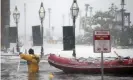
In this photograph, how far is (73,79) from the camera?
12828mm

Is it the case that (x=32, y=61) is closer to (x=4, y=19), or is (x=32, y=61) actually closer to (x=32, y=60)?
(x=32, y=60)

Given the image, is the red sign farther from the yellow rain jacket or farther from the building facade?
the building facade

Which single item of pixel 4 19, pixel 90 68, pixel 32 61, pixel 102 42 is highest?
pixel 4 19

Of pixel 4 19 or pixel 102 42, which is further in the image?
pixel 4 19

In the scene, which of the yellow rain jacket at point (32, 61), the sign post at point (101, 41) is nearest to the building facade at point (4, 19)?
the yellow rain jacket at point (32, 61)

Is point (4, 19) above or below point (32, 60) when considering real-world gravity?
above

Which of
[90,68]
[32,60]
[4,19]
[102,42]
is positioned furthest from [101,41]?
[4,19]

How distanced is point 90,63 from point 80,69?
17.2 inches

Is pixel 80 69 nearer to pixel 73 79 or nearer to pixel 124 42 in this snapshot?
pixel 73 79

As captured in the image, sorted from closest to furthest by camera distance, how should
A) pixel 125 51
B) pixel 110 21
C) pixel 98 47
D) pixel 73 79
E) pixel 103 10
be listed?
pixel 98 47 → pixel 73 79 → pixel 125 51 → pixel 110 21 → pixel 103 10

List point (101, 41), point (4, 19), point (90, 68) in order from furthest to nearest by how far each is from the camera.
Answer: point (4, 19), point (90, 68), point (101, 41)

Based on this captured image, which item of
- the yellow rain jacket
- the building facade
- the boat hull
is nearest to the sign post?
the yellow rain jacket

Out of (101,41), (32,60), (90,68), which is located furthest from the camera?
(90,68)

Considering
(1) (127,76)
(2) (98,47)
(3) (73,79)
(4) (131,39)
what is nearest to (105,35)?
(2) (98,47)
